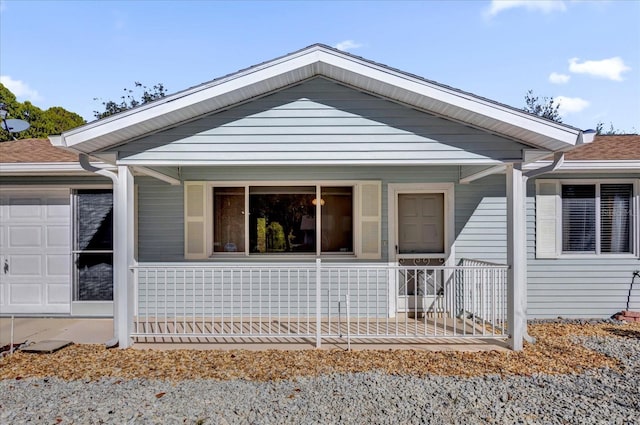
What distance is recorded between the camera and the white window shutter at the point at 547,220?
6.59 metres

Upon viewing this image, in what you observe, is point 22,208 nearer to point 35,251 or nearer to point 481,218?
point 35,251

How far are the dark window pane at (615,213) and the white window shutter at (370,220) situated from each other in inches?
148

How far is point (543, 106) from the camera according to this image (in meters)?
24.5

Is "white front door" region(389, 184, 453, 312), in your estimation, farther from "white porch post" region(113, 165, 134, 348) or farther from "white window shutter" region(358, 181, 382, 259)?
"white porch post" region(113, 165, 134, 348)

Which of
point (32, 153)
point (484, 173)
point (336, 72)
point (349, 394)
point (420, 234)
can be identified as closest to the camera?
point (349, 394)

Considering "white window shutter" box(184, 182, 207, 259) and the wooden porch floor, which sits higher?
"white window shutter" box(184, 182, 207, 259)

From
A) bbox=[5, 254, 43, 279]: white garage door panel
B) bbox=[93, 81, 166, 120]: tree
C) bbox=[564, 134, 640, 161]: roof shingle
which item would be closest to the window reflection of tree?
bbox=[5, 254, 43, 279]: white garage door panel

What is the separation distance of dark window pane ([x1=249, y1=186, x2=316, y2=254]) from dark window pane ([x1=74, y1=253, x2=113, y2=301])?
2.54 meters

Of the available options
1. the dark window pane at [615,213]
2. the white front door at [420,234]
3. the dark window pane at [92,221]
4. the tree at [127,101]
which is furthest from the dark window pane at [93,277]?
the tree at [127,101]

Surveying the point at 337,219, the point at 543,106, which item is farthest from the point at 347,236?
the point at 543,106

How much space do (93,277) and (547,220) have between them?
7755 millimetres

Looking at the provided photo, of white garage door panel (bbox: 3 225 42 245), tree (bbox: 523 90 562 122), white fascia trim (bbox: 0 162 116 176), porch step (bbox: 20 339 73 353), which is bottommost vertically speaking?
porch step (bbox: 20 339 73 353)

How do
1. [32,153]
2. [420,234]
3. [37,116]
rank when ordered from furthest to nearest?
1. [37,116]
2. [32,153]
3. [420,234]

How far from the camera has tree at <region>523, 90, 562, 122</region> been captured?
24297 mm
